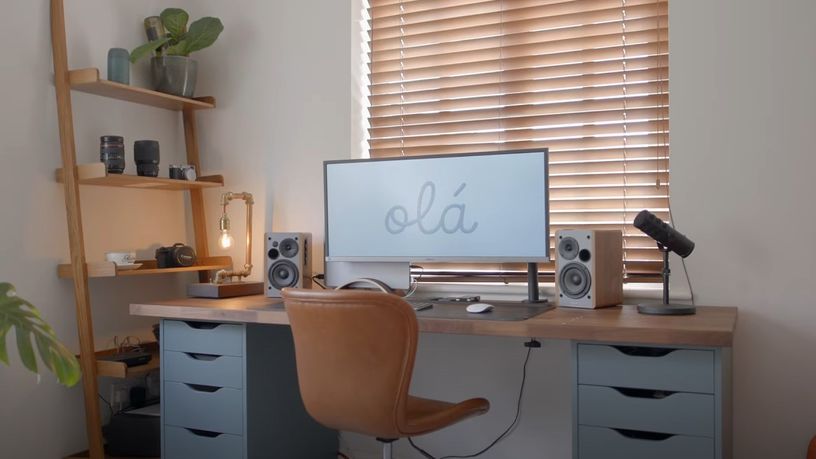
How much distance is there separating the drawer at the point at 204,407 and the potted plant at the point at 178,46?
48.7 inches

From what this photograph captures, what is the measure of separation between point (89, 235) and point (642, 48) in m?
2.15

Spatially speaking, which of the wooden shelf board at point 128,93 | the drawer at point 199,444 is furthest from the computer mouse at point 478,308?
the wooden shelf board at point 128,93

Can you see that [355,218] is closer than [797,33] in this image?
No

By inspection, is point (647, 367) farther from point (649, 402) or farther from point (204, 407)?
point (204, 407)

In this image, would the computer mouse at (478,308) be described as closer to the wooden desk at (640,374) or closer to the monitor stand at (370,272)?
the wooden desk at (640,374)

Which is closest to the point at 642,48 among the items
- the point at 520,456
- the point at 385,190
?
the point at 385,190

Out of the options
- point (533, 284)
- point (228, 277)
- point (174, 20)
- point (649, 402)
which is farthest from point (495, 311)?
point (174, 20)

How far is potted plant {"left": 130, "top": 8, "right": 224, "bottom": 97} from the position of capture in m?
2.98

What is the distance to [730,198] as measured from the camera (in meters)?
2.37

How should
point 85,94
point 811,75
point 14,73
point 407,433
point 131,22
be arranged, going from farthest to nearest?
point 131,22
point 85,94
point 14,73
point 811,75
point 407,433

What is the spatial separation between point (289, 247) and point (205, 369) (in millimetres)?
550

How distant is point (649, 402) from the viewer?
1845 millimetres

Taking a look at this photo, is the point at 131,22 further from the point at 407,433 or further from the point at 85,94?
the point at 407,433

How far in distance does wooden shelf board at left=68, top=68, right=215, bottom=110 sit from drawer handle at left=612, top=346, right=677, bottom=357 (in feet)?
6.56
